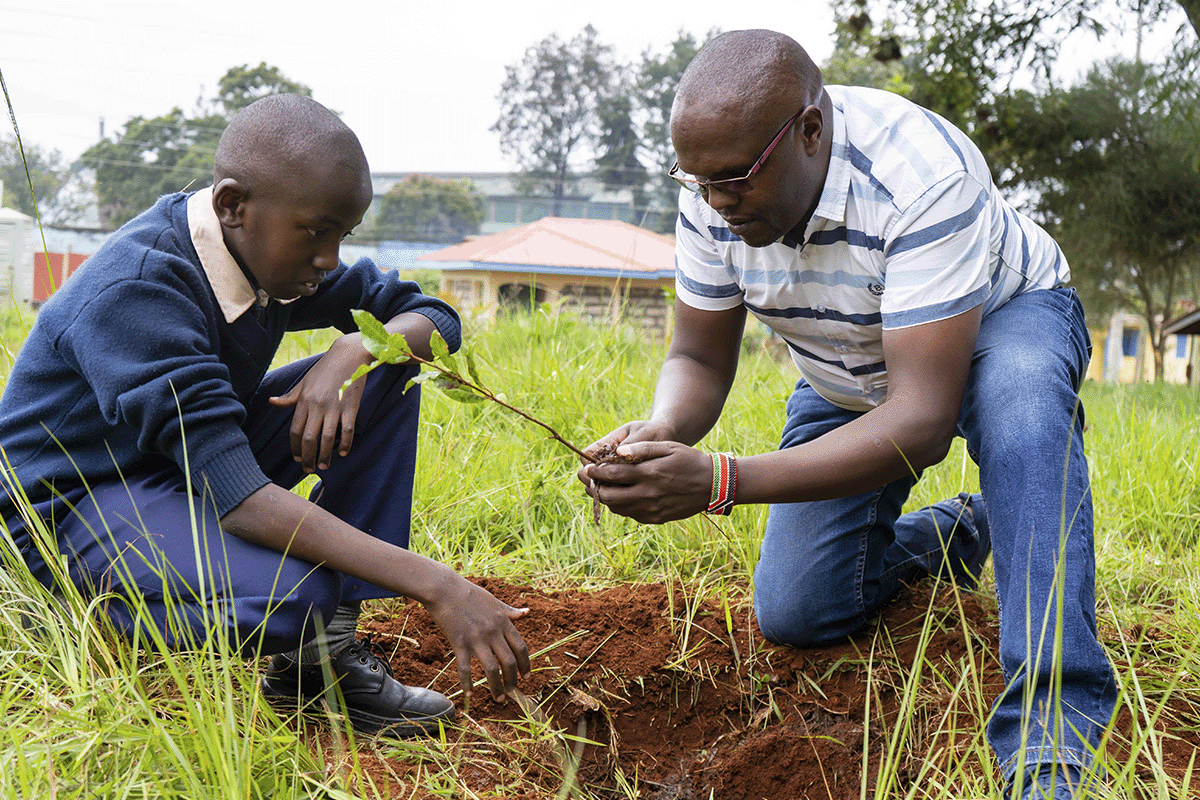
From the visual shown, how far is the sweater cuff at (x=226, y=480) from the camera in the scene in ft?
4.70

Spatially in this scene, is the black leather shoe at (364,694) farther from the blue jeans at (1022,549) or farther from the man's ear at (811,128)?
the man's ear at (811,128)

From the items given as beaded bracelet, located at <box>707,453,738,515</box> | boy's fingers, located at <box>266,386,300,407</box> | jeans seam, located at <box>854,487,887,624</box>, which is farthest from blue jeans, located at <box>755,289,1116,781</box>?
boy's fingers, located at <box>266,386,300,407</box>

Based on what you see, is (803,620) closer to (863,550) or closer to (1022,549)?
(863,550)

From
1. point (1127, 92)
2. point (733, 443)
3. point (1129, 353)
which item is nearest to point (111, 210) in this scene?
point (1127, 92)

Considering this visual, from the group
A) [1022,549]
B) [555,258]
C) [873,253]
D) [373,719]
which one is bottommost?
[555,258]

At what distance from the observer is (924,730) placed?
5.82 feet

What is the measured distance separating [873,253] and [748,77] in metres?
0.43

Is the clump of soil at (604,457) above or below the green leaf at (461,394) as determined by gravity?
below

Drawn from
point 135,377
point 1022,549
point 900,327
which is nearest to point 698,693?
point 1022,549

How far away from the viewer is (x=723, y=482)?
1.54 meters

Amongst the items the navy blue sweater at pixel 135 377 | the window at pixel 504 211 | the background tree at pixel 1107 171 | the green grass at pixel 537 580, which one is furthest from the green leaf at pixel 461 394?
the window at pixel 504 211

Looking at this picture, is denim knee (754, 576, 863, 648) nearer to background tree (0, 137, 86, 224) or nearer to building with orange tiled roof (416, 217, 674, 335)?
building with orange tiled roof (416, 217, 674, 335)

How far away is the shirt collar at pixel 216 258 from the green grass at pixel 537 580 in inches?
22.4

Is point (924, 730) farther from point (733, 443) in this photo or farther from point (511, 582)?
point (733, 443)
